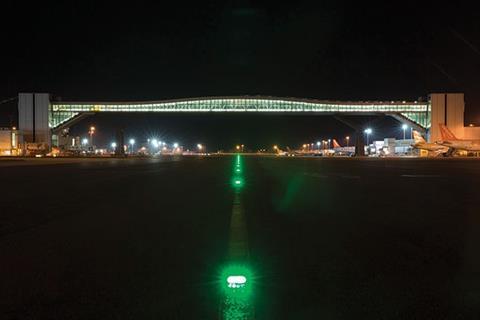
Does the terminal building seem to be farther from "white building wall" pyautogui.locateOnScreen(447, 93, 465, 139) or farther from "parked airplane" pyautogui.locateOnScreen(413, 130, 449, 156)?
"parked airplane" pyautogui.locateOnScreen(413, 130, 449, 156)

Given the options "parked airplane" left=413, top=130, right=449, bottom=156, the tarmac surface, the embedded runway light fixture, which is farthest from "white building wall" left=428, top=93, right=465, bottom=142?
the embedded runway light fixture

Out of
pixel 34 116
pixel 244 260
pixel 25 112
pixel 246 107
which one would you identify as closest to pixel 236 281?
pixel 244 260

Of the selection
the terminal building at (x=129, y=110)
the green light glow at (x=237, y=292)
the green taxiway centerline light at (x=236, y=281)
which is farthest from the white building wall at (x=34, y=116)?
the green light glow at (x=237, y=292)

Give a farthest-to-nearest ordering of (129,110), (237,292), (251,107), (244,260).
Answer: (251,107), (129,110), (244,260), (237,292)

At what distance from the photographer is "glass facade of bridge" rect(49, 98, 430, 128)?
11206cm

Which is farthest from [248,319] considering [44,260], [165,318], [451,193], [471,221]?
[451,193]

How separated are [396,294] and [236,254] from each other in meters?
2.51

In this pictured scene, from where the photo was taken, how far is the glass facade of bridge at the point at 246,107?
112062 millimetres

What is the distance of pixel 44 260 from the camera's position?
625 cm

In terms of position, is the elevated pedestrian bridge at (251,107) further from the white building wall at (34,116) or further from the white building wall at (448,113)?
the white building wall at (448,113)

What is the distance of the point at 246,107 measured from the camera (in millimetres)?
139750

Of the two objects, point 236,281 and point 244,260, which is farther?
point 244,260

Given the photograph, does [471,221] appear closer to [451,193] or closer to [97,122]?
[451,193]

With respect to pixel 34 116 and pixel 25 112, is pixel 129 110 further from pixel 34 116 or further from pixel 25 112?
pixel 25 112
